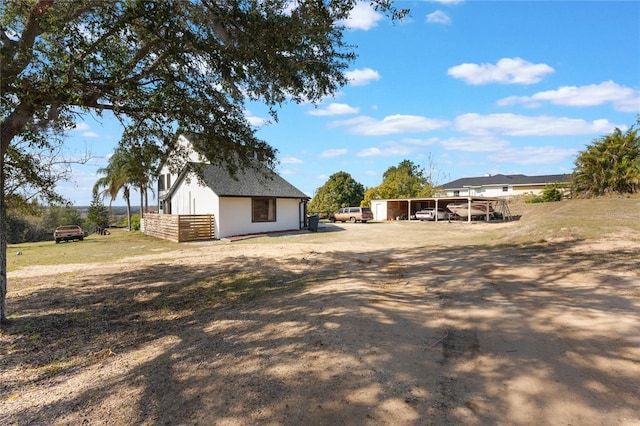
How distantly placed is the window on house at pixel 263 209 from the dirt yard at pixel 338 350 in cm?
1430

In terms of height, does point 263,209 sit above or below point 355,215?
above

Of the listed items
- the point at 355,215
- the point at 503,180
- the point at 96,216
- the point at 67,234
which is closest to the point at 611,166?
the point at 355,215

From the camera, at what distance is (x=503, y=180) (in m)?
51.0

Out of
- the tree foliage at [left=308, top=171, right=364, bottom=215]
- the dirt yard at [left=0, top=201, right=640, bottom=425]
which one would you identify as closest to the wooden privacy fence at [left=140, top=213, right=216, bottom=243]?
the dirt yard at [left=0, top=201, right=640, bottom=425]

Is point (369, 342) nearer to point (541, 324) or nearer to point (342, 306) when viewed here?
point (342, 306)

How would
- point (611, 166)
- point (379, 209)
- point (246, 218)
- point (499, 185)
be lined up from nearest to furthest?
point (246, 218), point (611, 166), point (379, 209), point (499, 185)

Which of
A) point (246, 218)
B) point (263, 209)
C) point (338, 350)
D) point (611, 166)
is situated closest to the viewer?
point (338, 350)

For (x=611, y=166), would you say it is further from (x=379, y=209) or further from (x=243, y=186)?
(x=243, y=186)

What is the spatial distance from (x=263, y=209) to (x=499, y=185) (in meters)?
40.1

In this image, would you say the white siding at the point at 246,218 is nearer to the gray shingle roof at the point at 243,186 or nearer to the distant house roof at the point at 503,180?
the gray shingle roof at the point at 243,186

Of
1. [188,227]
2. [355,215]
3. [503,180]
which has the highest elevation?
[503,180]

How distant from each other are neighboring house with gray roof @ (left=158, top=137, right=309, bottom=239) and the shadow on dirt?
12959 mm

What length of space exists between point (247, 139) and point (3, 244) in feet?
16.7

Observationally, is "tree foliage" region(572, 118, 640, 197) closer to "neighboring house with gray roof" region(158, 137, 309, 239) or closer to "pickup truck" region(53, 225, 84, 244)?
"neighboring house with gray roof" region(158, 137, 309, 239)
